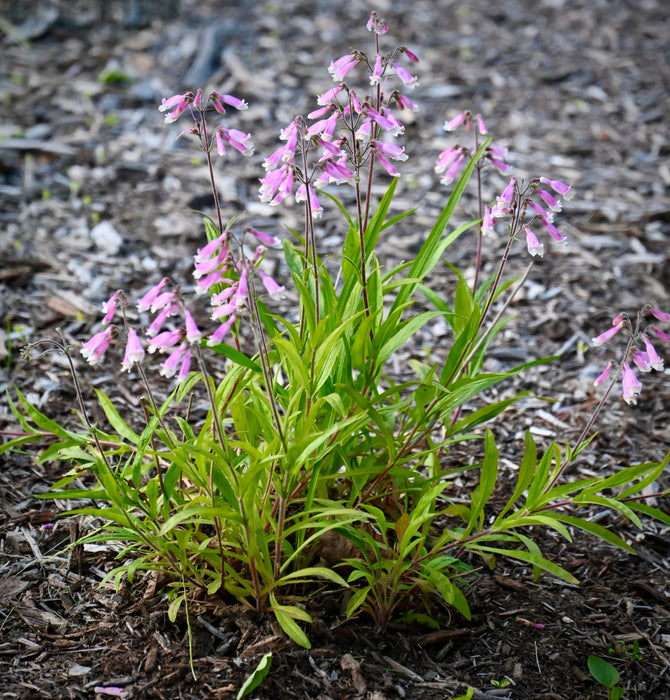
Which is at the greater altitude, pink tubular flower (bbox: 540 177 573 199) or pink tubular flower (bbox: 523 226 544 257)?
pink tubular flower (bbox: 540 177 573 199)

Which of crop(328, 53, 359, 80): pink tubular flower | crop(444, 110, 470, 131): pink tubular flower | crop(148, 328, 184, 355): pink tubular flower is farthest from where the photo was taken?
crop(444, 110, 470, 131): pink tubular flower

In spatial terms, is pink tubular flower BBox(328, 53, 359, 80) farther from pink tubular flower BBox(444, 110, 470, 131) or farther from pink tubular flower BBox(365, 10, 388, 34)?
pink tubular flower BBox(444, 110, 470, 131)

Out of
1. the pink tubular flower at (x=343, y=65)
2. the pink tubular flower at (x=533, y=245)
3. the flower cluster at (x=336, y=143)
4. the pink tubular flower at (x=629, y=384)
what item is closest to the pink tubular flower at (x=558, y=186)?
the pink tubular flower at (x=533, y=245)

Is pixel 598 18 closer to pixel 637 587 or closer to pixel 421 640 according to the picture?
pixel 637 587

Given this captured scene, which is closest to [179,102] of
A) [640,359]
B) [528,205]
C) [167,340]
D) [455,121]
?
Result: [167,340]

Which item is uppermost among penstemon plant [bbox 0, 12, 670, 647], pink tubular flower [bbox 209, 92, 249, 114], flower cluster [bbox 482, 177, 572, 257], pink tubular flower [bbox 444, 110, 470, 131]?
pink tubular flower [bbox 209, 92, 249, 114]

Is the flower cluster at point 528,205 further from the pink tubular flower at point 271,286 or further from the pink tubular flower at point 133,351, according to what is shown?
the pink tubular flower at point 133,351

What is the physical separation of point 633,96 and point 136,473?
5661 millimetres

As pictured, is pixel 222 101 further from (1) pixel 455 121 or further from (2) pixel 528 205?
(2) pixel 528 205

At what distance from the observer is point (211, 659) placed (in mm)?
2236

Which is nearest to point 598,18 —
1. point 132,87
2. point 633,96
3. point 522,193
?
point 633,96

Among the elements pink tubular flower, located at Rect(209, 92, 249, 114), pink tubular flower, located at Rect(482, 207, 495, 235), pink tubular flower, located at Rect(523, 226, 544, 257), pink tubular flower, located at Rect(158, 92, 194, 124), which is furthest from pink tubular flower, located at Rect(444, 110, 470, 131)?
pink tubular flower, located at Rect(158, 92, 194, 124)

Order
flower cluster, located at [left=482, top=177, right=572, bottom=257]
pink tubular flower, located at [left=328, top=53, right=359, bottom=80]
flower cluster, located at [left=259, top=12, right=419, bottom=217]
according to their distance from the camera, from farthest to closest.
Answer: pink tubular flower, located at [left=328, top=53, right=359, bottom=80], flower cluster, located at [left=482, top=177, right=572, bottom=257], flower cluster, located at [left=259, top=12, right=419, bottom=217]

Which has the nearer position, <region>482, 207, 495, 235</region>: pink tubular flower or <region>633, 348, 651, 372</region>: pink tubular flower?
<region>633, 348, 651, 372</region>: pink tubular flower
